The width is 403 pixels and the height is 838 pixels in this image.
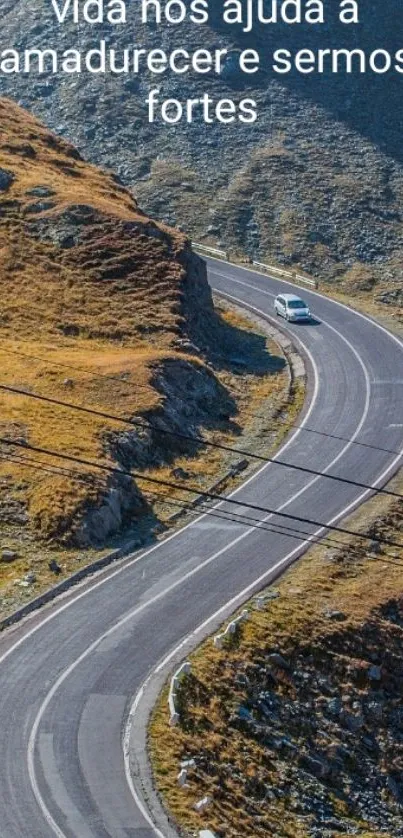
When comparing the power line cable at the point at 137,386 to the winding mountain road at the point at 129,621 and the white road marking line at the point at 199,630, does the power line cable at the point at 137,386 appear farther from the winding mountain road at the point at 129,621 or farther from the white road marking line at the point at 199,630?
the white road marking line at the point at 199,630

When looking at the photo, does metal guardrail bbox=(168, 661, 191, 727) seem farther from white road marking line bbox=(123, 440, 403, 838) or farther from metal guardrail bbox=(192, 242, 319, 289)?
metal guardrail bbox=(192, 242, 319, 289)

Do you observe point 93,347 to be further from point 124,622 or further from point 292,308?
point 124,622

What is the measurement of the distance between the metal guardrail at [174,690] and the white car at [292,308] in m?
42.6

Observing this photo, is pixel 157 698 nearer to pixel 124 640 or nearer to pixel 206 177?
pixel 124 640

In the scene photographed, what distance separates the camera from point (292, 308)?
255ft

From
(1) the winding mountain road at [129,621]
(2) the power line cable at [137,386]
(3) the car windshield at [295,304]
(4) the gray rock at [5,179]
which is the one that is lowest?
(1) the winding mountain road at [129,621]

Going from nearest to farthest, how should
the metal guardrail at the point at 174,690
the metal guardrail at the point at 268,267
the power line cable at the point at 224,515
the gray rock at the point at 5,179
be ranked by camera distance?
the metal guardrail at the point at 174,690, the power line cable at the point at 224,515, the gray rock at the point at 5,179, the metal guardrail at the point at 268,267

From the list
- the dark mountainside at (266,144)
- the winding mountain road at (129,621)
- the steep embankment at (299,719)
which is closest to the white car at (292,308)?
the winding mountain road at (129,621)

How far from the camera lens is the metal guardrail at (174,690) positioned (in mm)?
34219

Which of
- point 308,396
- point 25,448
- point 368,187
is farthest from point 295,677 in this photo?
point 368,187

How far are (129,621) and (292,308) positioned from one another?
40.1m

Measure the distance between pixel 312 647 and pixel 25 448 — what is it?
54.3 feet

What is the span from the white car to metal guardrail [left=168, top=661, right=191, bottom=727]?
4262 cm

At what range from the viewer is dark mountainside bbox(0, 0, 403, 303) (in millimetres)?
99000
